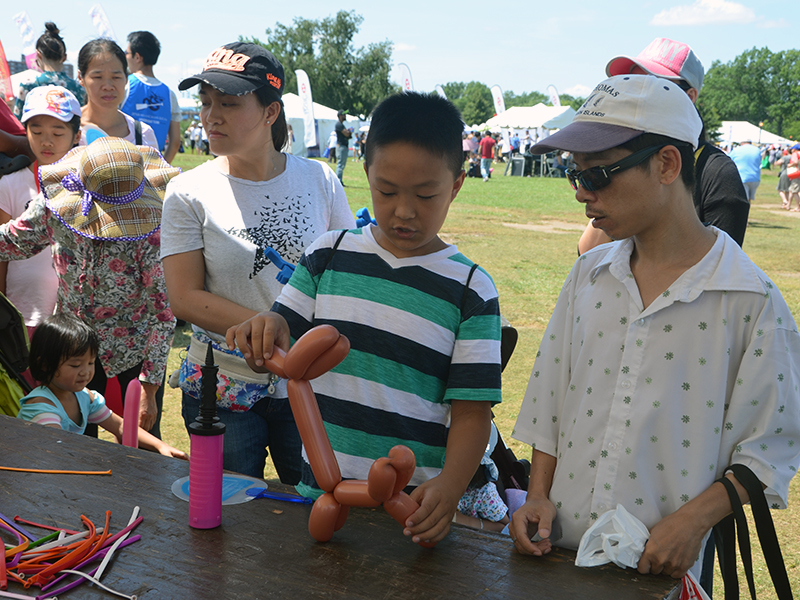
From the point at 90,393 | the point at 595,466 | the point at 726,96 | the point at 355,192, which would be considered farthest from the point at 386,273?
the point at 726,96

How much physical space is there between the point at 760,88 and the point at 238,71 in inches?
4160

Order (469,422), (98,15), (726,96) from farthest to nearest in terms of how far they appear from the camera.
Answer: (726,96) < (98,15) < (469,422)

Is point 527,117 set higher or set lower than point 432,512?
higher

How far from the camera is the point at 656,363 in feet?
4.69

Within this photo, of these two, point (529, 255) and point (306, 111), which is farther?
point (306, 111)

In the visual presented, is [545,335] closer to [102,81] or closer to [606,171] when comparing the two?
[606,171]

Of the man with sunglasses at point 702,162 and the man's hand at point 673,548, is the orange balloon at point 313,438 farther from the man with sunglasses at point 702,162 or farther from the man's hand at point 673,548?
the man with sunglasses at point 702,162

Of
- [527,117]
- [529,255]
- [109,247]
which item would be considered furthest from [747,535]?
[527,117]

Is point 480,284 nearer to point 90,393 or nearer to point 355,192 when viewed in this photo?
point 90,393

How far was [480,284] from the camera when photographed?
5.10 feet

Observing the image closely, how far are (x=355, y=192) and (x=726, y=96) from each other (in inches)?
3634

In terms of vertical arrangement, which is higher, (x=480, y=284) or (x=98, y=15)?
(x=98, y=15)

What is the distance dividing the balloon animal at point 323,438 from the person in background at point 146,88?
4.78 meters

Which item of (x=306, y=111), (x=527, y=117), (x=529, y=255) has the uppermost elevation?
(x=527, y=117)
